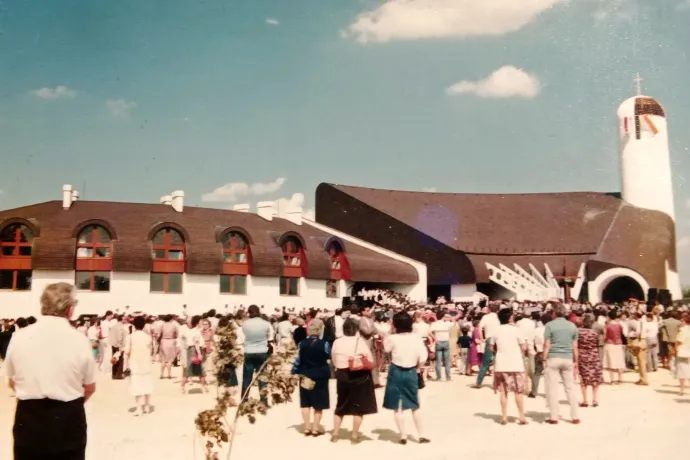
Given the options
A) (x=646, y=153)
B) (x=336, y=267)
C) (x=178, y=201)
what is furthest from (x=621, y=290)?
(x=178, y=201)

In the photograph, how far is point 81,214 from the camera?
33344mm

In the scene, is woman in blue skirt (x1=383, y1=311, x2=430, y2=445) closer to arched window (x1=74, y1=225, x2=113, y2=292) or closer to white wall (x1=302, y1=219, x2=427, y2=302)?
arched window (x1=74, y1=225, x2=113, y2=292)

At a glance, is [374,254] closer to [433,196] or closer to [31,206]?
[433,196]

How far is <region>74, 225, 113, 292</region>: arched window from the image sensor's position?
3194 cm

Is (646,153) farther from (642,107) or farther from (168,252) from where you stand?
(168,252)

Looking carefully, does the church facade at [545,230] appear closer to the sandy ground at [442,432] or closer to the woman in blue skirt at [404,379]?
the sandy ground at [442,432]

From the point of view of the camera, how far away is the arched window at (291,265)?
3834cm

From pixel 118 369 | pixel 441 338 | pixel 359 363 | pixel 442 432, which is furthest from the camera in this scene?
pixel 118 369

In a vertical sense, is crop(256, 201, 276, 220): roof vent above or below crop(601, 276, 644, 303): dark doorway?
above

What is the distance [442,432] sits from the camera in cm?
958

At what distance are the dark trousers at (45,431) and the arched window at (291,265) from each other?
111 feet

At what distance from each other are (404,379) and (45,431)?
216 inches

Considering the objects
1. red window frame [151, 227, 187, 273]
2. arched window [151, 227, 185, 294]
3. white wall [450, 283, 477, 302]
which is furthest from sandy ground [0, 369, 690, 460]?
white wall [450, 283, 477, 302]

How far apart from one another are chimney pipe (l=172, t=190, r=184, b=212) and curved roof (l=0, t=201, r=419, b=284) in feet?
1.59
